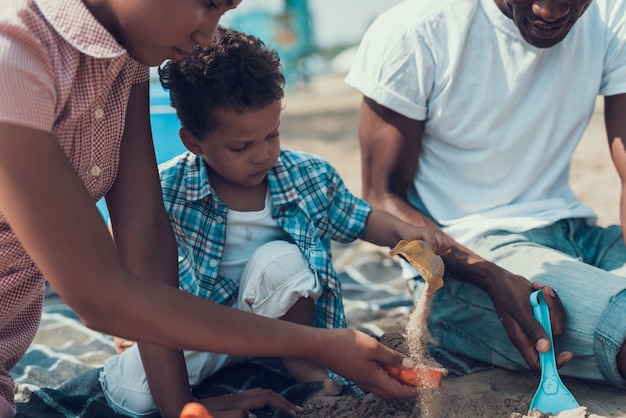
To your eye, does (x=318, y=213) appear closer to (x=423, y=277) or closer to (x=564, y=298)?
(x=423, y=277)

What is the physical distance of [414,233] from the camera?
200cm

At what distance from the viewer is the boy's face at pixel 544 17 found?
78.7 inches

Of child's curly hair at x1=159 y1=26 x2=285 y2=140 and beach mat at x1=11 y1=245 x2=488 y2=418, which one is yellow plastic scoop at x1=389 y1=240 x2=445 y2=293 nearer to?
beach mat at x1=11 y1=245 x2=488 y2=418

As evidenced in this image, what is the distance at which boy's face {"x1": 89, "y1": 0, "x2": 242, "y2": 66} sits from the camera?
1350 mm

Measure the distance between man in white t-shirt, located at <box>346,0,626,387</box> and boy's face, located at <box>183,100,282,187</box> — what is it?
→ 0.39 m

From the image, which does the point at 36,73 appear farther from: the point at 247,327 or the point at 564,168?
the point at 564,168

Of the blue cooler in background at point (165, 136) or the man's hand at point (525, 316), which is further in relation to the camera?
the blue cooler in background at point (165, 136)

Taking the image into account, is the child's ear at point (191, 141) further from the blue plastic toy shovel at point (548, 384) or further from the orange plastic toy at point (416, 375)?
the blue plastic toy shovel at point (548, 384)

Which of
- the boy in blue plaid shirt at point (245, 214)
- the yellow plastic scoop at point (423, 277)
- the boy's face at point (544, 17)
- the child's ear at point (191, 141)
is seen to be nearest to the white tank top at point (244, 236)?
the boy in blue plaid shirt at point (245, 214)

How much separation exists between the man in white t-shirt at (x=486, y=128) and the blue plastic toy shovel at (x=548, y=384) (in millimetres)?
178

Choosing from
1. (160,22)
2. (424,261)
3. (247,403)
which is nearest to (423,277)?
(424,261)

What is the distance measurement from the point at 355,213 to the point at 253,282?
14.9 inches

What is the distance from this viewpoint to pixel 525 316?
190cm

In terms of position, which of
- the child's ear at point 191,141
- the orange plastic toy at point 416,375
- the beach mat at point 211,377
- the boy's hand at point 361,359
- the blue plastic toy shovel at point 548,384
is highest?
the child's ear at point 191,141
